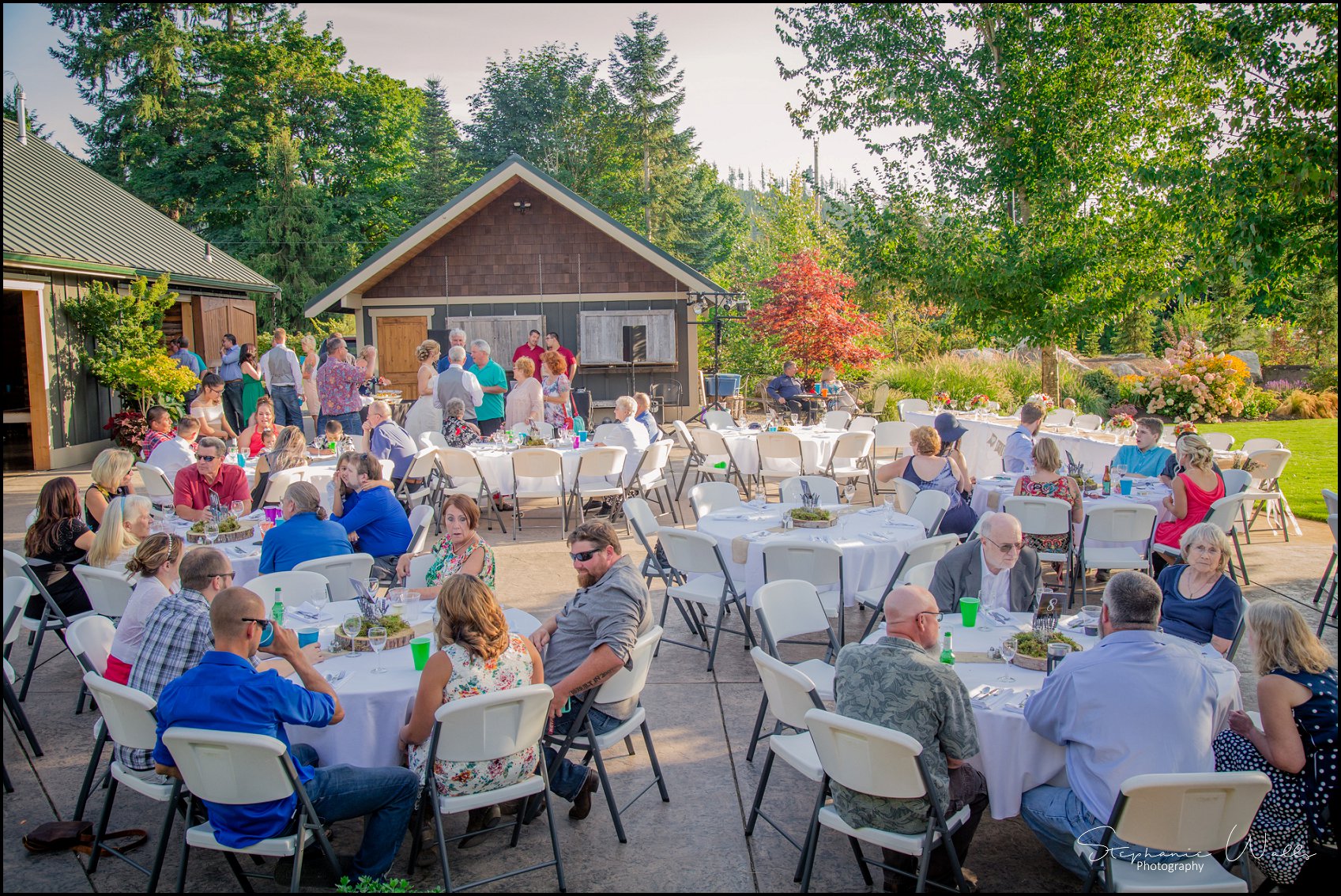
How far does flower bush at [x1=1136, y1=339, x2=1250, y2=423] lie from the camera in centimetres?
1695

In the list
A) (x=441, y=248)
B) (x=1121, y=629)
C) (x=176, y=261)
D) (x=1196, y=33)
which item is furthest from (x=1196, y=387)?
(x=176, y=261)

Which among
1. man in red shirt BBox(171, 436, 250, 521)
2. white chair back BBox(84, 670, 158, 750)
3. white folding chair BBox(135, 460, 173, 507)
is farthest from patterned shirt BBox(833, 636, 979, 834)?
white folding chair BBox(135, 460, 173, 507)

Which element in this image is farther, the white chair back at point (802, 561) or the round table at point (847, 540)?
the round table at point (847, 540)

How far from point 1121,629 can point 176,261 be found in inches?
724

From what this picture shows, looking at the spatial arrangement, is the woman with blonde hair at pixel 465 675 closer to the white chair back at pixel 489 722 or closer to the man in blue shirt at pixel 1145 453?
the white chair back at pixel 489 722

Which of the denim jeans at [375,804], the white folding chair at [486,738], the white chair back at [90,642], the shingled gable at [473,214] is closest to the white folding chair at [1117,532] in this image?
the white folding chair at [486,738]

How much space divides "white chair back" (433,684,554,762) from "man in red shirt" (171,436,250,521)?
167 inches

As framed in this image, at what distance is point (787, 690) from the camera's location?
3.51 meters

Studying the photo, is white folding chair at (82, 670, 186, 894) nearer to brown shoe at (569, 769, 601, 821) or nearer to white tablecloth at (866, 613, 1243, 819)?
brown shoe at (569, 769, 601, 821)

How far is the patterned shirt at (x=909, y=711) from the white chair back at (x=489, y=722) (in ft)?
3.59

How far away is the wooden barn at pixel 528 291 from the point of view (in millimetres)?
16828

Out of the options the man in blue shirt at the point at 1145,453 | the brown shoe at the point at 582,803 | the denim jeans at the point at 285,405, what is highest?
the denim jeans at the point at 285,405

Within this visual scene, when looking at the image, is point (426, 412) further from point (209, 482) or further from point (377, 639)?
point (377, 639)

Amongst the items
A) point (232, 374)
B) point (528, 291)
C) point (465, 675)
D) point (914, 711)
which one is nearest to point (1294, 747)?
point (914, 711)
